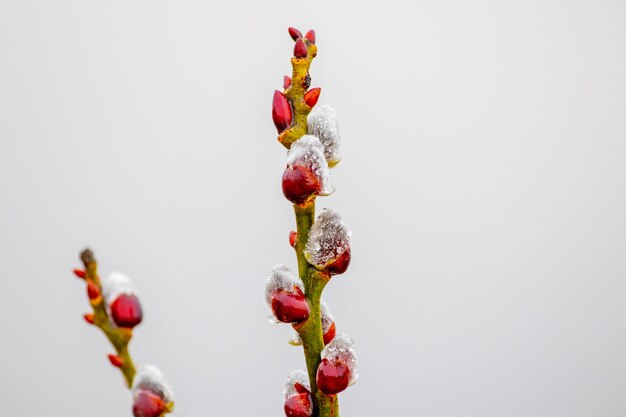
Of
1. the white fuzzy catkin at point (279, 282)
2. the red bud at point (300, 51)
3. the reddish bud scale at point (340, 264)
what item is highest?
the red bud at point (300, 51)

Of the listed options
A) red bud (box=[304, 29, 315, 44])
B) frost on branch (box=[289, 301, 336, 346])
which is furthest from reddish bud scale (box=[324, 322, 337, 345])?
red bud (box=[304, 29, 315, 44])

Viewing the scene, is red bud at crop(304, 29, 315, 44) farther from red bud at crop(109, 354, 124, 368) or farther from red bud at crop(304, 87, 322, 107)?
red bud at crop(109, 354, 124, 368)

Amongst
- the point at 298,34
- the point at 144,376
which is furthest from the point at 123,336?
the point at 298,34

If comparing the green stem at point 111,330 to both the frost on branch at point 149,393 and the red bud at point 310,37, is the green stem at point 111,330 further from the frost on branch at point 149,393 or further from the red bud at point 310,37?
the red bud at point 310,37

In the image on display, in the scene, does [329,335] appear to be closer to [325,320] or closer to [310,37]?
[325,320]

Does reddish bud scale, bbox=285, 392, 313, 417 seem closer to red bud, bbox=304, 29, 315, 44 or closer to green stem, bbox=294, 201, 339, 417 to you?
green stem, bbox=294, 201, 339, 417

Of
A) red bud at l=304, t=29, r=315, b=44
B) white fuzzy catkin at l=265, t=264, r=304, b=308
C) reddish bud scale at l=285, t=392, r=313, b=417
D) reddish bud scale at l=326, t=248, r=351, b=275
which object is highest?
red bud at l=304, t=29, r=315, b=44

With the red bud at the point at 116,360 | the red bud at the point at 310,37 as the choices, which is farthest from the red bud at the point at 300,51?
the red bud at the point at 116,360

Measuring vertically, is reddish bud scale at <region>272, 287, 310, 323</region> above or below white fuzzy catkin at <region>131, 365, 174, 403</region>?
above
